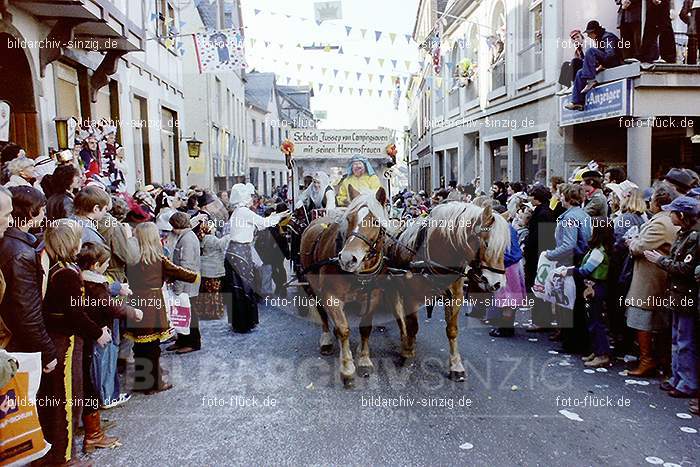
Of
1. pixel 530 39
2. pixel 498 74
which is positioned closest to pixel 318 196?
pixel 530 39

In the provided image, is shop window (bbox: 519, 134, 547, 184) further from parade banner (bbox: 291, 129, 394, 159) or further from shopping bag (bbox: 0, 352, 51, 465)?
shopping bag (bbox: 0, 352, 51, 465)

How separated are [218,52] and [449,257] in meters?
9.68

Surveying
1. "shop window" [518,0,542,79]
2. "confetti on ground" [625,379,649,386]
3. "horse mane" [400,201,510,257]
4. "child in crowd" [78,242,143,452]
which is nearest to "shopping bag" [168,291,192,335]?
"child in crowd" [78,242,143,452]

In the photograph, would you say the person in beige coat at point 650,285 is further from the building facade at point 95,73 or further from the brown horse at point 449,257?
the building facade at point 95,73

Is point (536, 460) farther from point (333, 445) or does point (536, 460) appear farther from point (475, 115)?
point (475, 115)

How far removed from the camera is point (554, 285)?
21.7ft

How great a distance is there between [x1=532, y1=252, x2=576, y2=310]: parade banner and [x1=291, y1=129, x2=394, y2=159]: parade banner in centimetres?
433

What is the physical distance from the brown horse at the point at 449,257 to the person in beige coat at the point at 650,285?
142 centimetres

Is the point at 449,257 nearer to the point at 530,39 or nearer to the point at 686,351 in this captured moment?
the point at 686,351

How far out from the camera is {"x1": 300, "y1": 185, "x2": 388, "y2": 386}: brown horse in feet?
17.3

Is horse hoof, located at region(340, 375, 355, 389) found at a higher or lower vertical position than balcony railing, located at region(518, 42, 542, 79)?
lower

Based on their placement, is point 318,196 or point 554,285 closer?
point 554,285

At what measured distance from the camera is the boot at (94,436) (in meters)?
4.37

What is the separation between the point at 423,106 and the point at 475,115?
13014mm
